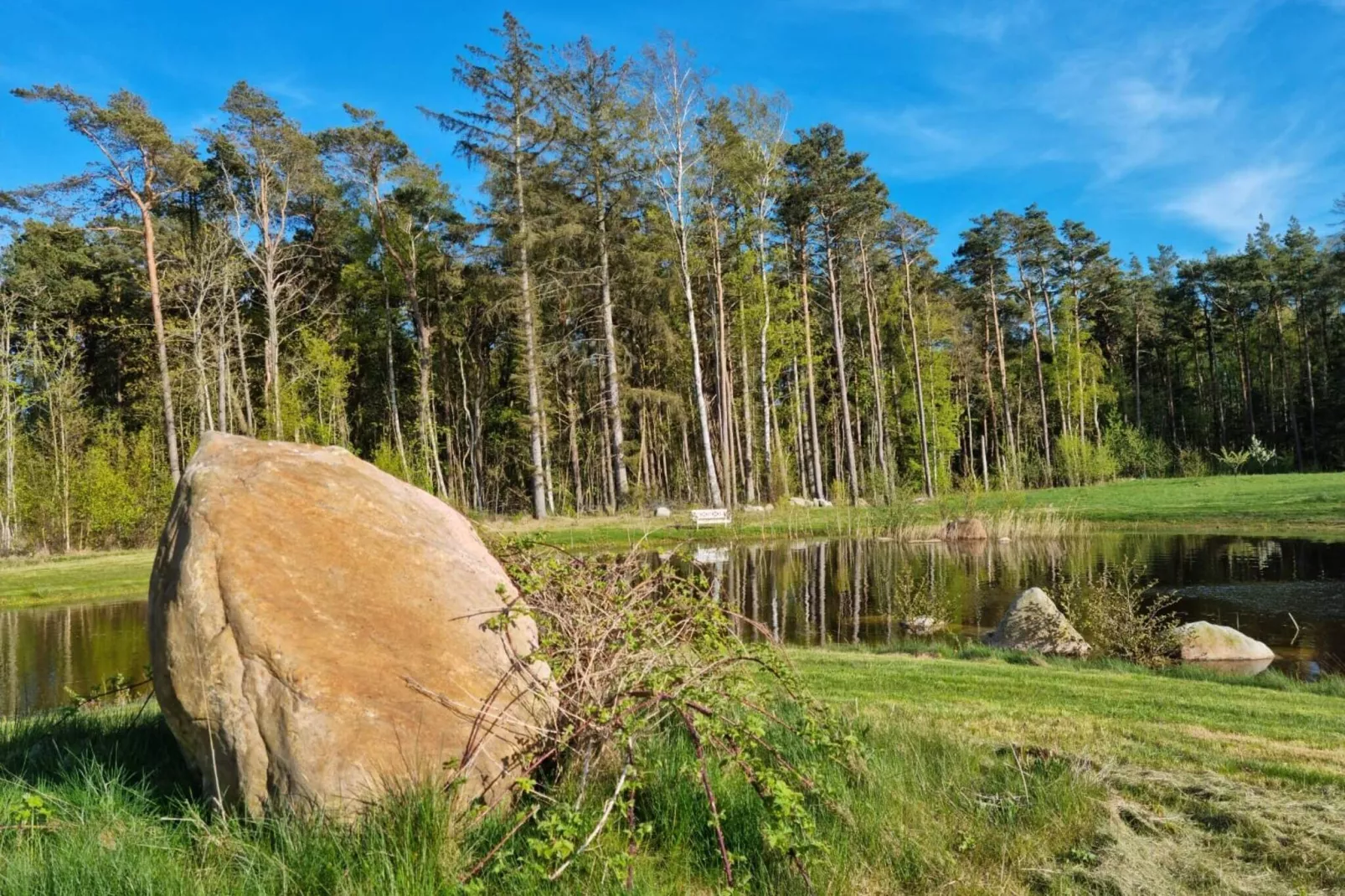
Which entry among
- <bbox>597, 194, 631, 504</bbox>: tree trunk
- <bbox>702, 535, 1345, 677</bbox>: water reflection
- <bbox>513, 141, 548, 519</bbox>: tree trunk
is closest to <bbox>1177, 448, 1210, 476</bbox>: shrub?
<bbox>702, 535, 1345, 677</bbox>: water reflection

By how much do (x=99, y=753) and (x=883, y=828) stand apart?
13.3 ft

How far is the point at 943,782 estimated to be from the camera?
3.71 metres

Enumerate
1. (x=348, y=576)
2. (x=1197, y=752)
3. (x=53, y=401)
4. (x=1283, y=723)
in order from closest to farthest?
(x=348, y=576) < (x=1197, y=752) < (x=1283, y=723) < (x=53, y=401)

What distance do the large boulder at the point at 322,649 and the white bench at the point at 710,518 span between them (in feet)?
69.0

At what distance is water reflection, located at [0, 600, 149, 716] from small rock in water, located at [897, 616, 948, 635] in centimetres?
1006

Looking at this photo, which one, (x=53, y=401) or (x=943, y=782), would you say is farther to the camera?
(x=53, y=401)

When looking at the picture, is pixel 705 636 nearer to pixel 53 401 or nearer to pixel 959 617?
pixel 959 617

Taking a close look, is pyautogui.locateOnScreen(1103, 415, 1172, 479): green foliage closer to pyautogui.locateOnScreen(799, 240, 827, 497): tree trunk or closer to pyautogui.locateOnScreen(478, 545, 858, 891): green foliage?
pyautogui.locateOnScreen(799, 240, 827, 497): tree trunk

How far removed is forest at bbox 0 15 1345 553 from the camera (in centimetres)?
2745

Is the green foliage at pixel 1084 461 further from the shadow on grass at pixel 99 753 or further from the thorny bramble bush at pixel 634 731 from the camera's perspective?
the shadow on grass at pixel 99 753

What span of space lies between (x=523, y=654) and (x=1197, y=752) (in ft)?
13.4

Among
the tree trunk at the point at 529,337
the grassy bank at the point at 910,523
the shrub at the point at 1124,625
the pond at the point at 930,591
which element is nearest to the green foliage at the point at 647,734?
the pond at the point at 930,591

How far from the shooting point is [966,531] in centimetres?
2300

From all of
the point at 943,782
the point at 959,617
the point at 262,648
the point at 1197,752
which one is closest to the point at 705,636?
the point at 943,782
